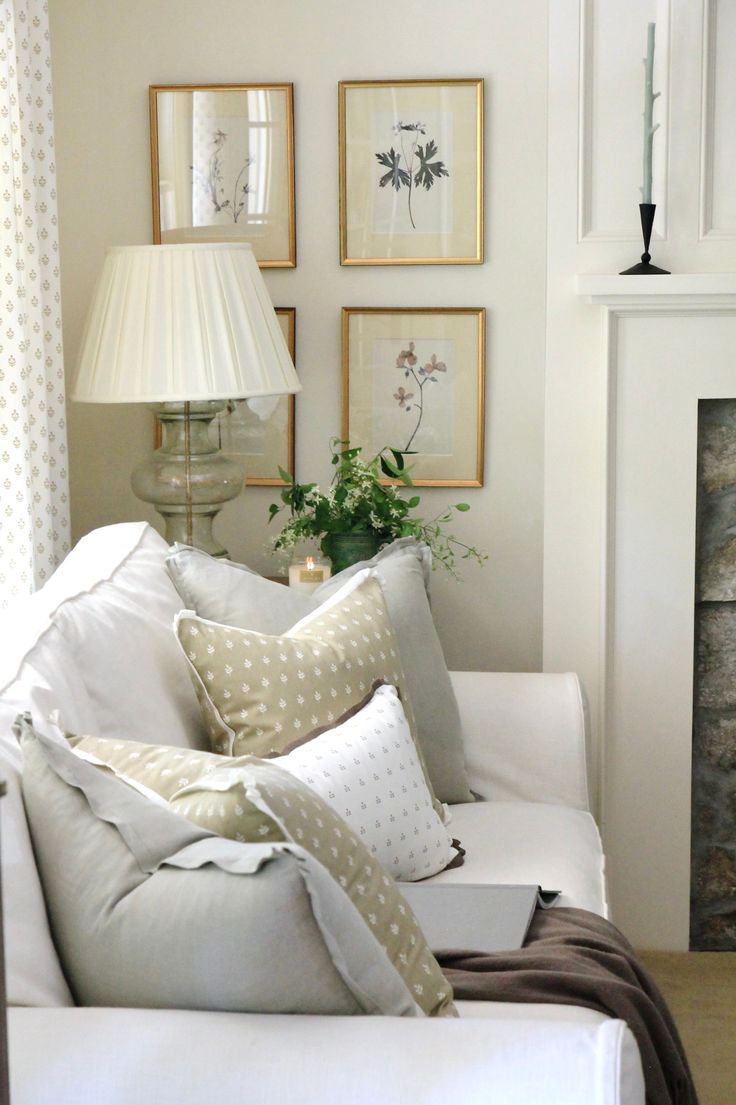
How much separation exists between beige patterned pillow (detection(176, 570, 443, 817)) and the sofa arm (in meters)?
0.55

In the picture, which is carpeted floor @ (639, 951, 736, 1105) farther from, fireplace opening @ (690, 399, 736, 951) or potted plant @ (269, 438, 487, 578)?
potted plant @ (269, 438, 487, 578)

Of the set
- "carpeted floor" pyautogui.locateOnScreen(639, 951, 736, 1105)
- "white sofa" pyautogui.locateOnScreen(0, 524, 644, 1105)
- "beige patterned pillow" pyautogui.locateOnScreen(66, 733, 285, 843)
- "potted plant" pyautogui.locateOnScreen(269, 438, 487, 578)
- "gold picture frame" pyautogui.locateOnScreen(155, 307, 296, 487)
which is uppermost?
"gold picture frame" pyautogui.locateOnScreen(155, 307, 296, 487)

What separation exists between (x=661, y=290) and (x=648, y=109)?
1.35 ft

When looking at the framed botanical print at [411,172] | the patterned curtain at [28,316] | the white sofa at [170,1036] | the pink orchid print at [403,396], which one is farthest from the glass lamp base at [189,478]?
the white sofa at [170,1036]

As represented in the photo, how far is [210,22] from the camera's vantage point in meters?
2.98

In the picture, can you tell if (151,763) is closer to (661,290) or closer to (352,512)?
(352,512)

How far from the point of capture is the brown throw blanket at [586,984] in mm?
1521

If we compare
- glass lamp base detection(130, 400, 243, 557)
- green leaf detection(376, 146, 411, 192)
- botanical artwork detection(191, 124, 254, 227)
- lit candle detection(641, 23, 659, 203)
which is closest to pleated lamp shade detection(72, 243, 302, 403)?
glass lamp base detection(130, 400, 243, 557)

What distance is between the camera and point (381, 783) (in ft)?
5.85

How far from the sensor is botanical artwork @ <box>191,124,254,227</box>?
3006 mm

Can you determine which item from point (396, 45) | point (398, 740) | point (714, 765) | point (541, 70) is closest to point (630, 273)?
point (541, 70)

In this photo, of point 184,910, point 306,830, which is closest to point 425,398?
point 306,830

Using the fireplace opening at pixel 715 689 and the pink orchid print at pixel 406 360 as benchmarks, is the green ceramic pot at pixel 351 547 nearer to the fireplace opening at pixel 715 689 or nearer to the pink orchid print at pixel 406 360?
the pink orchid print at pixel 406 360

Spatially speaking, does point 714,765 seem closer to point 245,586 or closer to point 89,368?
point 245,586
